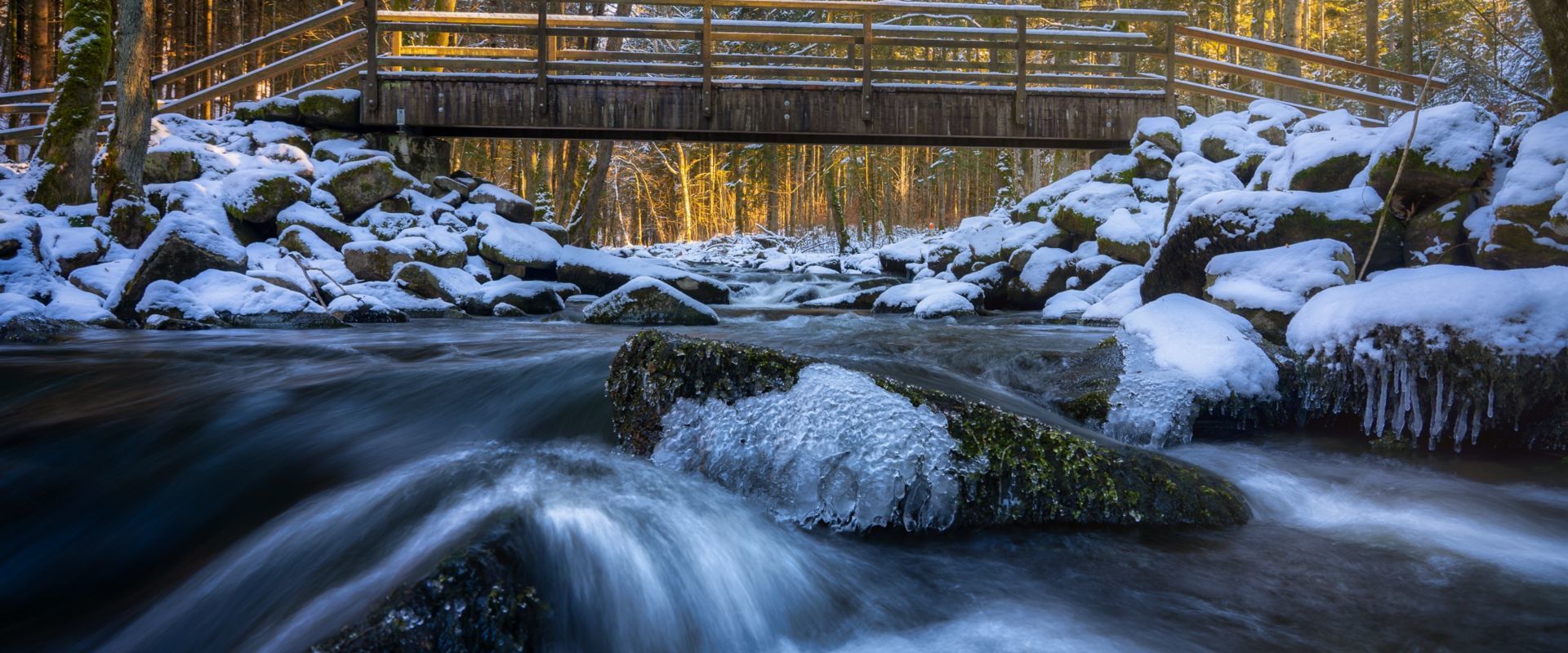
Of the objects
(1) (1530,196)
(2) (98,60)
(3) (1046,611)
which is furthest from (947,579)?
(2) (98,60)

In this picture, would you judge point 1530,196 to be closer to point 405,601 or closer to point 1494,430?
point 1494,430

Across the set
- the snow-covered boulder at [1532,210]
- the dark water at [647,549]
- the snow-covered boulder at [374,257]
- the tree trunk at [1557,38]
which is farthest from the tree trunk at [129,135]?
the tree trunk at [1557,38]

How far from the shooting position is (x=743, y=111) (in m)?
12.7

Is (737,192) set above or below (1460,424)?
above

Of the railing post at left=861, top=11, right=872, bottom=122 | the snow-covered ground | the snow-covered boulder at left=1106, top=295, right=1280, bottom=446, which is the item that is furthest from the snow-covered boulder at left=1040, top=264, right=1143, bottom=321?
the snow-covered boulder at left=1106, top=295, right=1280, bottom=446

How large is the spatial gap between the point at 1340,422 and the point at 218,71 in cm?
3161

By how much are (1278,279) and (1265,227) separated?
92 cm

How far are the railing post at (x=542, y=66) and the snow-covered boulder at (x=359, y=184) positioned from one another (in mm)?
2455

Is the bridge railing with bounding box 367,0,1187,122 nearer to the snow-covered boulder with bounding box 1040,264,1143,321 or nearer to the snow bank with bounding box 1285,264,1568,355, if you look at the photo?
the snow-covered boulder with bounding box 1040,264,1143,321

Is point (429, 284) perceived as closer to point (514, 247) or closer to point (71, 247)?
point (514, 247)

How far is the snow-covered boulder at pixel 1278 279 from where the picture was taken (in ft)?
18.1

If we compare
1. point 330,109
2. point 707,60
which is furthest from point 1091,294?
point 330,109

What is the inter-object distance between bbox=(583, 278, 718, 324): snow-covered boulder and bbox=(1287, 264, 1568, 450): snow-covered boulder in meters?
6.29

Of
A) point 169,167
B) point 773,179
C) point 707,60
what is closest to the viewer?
point 169,167
